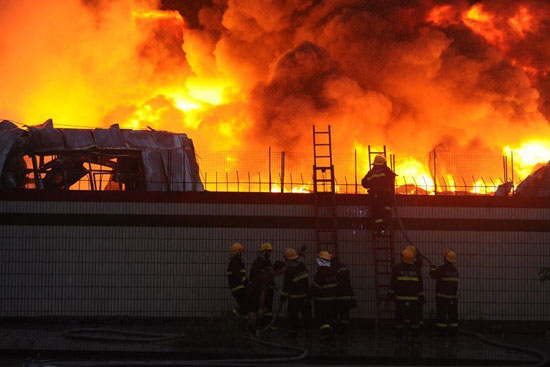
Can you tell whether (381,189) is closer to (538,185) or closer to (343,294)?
(343,294)

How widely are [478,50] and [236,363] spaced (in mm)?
22803

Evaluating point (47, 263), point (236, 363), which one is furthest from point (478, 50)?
point (236, 363)

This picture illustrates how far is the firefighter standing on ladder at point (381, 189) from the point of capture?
676 inches

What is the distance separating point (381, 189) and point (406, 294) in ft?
8.45

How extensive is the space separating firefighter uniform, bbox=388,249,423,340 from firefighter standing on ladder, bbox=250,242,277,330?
2.41 meters

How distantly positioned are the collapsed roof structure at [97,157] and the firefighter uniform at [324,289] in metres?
4.95

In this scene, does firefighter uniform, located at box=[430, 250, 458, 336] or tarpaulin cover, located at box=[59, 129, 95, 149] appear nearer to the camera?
firefighter uniform, located at box=[430, 250, 458, 336]

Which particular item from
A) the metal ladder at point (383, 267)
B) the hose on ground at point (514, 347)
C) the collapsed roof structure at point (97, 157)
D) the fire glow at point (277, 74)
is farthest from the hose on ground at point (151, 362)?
the fire glow at point (277, 74)

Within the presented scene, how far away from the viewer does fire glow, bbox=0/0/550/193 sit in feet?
94.6

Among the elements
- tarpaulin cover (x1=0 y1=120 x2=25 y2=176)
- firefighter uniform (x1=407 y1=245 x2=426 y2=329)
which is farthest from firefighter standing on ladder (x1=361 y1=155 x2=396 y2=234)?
tarpaulin cover (x1=0 y1=120 x2=25 y2=176)

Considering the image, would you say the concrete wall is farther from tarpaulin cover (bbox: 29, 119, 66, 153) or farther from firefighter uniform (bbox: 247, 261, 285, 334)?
tarpaulin cover (bbox: 29, 119, 66, 153)

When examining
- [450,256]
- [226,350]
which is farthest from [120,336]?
[450,256]

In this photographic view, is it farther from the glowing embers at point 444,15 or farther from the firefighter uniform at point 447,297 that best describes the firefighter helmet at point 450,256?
the glowing embers at point 444,15

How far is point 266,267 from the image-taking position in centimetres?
1598
